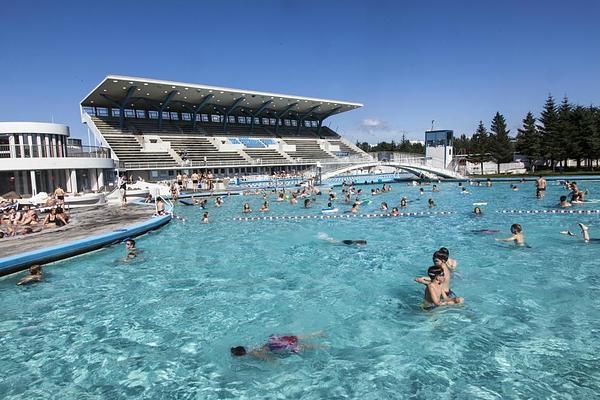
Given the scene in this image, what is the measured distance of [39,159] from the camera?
64.8ft

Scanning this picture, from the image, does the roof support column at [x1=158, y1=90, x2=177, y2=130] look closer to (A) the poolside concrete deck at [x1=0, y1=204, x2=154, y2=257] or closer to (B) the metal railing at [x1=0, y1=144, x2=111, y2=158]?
(B) the metal railing at [x1=0, y1=144, x2=111, y2=158]

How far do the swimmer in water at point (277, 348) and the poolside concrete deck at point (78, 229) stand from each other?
7271 millimetres

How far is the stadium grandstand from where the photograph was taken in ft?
124

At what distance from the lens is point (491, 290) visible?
25.2ft

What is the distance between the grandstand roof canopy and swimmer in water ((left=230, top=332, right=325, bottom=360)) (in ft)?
111

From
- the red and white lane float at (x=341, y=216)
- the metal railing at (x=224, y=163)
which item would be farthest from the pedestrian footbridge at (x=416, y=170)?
the red and white lane float at (x=341, y=216)

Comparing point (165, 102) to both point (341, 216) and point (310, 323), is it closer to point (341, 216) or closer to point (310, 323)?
point (341, 216)

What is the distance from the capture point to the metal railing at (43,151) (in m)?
19.5

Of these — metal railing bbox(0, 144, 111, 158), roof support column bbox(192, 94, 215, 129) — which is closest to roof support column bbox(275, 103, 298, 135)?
roof support column bbox(192, 94, 215, 129)

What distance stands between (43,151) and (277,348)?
19934 mm

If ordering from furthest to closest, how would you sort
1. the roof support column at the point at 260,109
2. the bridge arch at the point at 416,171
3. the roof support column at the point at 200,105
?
the roof support column at the point at 260,109 → the roof support column at the point at 200,105 → the bridge arch at the point at 416,171

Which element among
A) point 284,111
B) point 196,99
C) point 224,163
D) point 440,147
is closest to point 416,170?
point 440,147

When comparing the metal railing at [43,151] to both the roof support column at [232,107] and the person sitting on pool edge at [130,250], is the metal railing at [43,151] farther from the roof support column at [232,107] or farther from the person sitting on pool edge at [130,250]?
the roof support column at [232,107]

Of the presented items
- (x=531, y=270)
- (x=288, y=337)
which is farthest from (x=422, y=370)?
(x=531, y=270)
